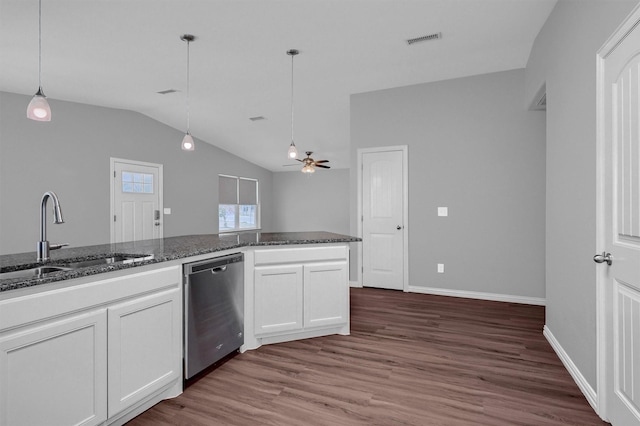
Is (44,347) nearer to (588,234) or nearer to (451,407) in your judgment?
(451,407)

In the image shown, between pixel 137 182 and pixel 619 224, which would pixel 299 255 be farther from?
pixel 137 182

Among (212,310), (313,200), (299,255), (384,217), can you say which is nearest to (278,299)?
(299,255)

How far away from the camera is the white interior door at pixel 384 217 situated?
4.97m

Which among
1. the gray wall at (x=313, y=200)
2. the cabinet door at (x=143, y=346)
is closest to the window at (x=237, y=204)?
the gray wall at (x=313, y=200)

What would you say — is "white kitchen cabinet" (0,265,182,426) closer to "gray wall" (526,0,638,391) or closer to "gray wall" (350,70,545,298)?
"gray wall" (526,0,638,391)

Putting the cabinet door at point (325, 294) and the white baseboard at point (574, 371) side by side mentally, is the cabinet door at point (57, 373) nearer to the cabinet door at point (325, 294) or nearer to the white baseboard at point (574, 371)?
the cabinet door at point (325, 294)

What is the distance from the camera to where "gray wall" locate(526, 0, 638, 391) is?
2.08m

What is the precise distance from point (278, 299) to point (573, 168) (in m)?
2.36

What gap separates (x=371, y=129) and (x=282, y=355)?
347 centimetres

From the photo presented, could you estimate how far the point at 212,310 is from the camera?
96.5 inches

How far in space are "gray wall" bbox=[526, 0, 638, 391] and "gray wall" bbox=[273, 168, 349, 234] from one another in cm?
701

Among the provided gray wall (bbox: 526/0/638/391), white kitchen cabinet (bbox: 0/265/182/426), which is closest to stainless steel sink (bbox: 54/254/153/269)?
white kitchen cabinet (bbox: 0/265/182/426)

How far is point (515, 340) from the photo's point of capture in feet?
10.1

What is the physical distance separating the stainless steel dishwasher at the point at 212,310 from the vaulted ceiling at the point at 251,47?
86.9 inches
